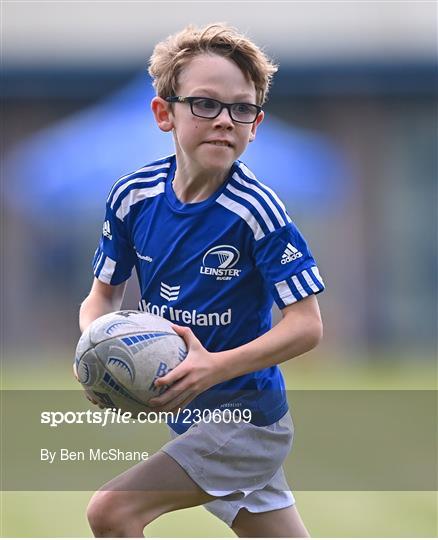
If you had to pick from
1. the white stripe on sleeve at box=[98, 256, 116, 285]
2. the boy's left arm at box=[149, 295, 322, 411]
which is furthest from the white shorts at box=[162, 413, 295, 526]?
the white stripe on sleeve at box=[98, 256, 116, 285]

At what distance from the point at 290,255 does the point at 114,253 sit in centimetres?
79

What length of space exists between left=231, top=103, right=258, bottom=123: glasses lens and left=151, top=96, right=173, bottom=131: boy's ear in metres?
0.33

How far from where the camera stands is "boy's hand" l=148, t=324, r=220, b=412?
3.54 metres

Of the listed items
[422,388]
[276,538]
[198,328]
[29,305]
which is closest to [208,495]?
[276,538]

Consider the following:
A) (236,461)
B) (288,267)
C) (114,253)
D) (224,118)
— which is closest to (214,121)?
(224,118)

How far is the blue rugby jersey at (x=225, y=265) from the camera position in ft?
12.1

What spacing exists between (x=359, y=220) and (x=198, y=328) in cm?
1290

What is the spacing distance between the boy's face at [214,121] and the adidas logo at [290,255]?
39cm

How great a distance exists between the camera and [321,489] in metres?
6.92

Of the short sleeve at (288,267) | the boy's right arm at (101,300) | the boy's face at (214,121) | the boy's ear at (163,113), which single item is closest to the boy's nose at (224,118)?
the boy's face at (214,121)

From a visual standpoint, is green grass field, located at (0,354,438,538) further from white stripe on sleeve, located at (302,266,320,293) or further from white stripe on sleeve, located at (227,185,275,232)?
white stripe on sleeve, located at (227,185,275,232)

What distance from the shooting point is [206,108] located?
378 cm

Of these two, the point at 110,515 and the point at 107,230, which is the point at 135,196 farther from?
the point at 110,515

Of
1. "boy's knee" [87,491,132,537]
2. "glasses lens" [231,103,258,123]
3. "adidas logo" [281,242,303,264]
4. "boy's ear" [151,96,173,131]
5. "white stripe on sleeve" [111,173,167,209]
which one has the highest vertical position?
"boy's ear" [151,96,173,131]
